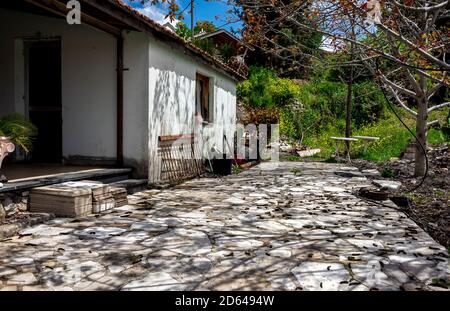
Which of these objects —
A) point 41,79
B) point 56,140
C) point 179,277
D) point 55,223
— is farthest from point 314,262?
point 41,79

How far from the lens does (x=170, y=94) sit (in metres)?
8.16

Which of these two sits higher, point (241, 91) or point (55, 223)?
point (241, 91)

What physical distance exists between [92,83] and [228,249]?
193 inches

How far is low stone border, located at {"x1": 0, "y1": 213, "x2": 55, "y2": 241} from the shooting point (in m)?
4.03

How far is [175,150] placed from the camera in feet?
27.8

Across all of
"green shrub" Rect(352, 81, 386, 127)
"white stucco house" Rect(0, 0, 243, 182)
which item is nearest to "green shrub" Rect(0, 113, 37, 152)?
"white stucco house" Rect(0, 0, 243, 182)

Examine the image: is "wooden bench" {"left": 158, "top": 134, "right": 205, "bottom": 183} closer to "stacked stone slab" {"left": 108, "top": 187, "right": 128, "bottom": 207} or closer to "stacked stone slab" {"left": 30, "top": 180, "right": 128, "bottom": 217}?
A: "stacked stone slab" {"left": 108, "top": 187, "right": 128, "bottom": 207}

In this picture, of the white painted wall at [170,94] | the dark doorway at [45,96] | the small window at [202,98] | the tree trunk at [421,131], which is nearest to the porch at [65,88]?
the dark doorway at [45,96]

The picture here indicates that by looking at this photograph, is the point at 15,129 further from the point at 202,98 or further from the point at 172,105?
the point at 202,98

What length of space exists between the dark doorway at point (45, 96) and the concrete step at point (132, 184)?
1.96m

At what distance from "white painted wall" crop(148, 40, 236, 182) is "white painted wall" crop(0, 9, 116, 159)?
2.38ft
